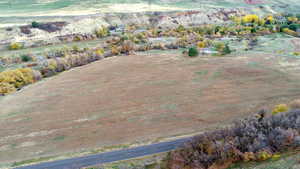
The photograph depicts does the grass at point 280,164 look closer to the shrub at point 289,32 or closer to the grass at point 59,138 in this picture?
the grass at point 59,138

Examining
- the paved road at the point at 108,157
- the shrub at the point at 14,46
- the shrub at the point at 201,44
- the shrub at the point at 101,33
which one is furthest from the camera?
the shrub at the point at 101,33

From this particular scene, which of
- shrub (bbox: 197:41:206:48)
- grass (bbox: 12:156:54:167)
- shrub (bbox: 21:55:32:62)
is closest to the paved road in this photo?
grass (bbox: 12:156:54:167)

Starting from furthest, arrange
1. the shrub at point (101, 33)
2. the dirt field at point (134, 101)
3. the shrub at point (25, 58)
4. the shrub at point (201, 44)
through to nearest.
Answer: the shrub at point (101, 33) → the shrub at point (201, 44) → the shrub at point (25, 58) → the dirt field at point (134, 101)

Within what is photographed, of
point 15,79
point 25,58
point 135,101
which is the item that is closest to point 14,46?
point 25,58

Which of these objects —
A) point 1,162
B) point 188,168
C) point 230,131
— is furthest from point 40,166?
point 230,131

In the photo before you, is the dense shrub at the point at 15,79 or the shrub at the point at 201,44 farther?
the shrub at the point at 201,44

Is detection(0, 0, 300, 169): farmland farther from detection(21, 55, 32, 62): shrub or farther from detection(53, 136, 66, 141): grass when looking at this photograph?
detection(21, 55, 32, 62): shrub

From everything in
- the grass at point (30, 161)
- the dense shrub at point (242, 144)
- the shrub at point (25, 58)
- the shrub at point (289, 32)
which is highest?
the shrub at point (289, 32)

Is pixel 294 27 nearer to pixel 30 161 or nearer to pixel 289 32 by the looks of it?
pixel 289 32

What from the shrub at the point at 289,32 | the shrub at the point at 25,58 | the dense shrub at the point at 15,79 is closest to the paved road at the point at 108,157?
the dense shrub at the point at 15,79
